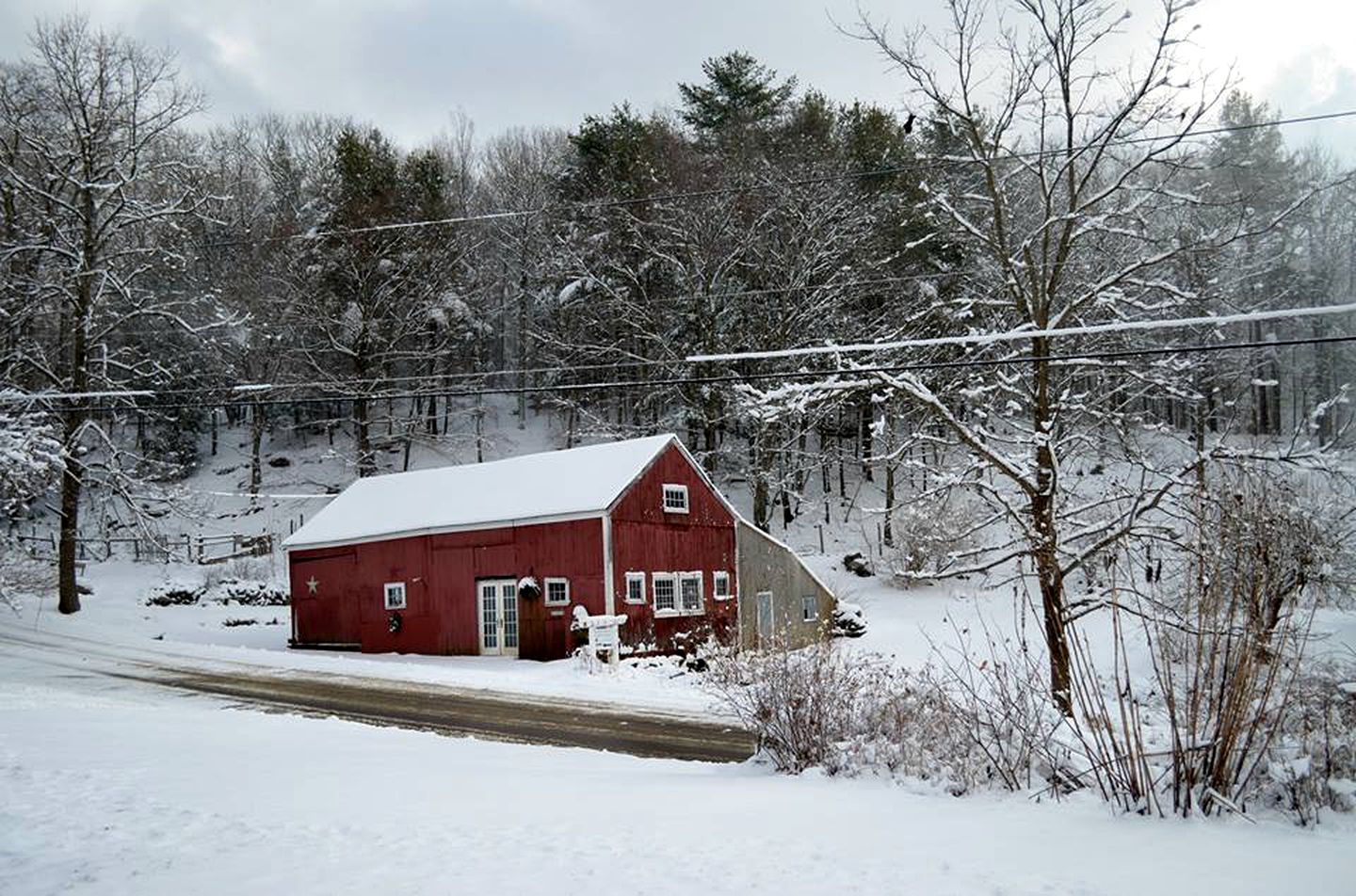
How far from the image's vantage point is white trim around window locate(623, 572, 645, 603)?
22.5 metres

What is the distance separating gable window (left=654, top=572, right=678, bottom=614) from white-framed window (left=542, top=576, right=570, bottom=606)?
7.34ft

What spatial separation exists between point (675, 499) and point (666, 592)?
2344 millimetres

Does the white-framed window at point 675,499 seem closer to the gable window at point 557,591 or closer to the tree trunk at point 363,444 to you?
the gable window at point 557,591

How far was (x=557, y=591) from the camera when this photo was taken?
2256 cm

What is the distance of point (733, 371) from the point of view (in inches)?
1309

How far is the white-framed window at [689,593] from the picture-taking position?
79.7 feet

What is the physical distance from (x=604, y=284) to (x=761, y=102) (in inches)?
476

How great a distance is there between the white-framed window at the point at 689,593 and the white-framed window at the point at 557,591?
3096 mm

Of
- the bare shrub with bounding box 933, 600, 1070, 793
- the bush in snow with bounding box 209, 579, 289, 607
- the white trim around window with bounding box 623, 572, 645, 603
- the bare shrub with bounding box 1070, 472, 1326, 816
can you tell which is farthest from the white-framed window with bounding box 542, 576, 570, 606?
the bare shrub with bounding box 1070, 472, 1326, 816

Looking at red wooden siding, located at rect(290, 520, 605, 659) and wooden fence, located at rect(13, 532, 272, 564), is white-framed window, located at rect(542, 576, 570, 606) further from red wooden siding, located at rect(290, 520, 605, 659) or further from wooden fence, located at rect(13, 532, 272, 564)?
wooden fence, located at rect(13, 532, 272, 564)

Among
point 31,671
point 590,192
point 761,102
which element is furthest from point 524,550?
point 761,102

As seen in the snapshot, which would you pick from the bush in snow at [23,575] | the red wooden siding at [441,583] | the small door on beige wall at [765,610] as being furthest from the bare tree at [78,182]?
the small door on beige wall at [765,610]

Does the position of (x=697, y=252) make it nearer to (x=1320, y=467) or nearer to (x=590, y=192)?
(x=590, y=192)

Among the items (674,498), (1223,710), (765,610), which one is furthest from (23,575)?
(1223,710)
